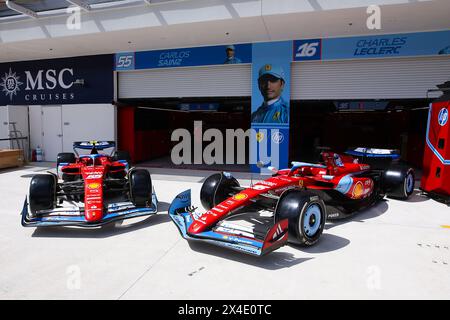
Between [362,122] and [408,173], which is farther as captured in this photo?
[362,122]

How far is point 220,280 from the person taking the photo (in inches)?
116

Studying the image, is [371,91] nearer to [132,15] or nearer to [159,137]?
[132,15]

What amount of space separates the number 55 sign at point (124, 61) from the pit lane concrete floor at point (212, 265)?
21.5 feet

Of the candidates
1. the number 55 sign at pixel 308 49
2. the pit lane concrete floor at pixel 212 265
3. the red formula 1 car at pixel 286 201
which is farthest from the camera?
the number 55 sign at pixel 308 49

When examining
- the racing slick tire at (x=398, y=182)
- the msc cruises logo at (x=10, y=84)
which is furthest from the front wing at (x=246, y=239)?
the msc cruises logo at (x=10, y=84)

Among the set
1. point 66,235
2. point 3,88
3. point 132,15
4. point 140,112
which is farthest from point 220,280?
point 3,88

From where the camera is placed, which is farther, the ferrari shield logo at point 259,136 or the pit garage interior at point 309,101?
the ferrari shield logo at point 259,136

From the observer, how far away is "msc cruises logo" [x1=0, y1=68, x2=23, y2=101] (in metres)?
11.9

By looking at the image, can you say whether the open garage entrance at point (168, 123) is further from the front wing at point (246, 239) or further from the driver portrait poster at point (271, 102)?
the front wing at point (246, 239)

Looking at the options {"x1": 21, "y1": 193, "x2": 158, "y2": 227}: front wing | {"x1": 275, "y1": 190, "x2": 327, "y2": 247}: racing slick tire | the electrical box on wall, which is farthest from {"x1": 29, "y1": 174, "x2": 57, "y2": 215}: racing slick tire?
the electrical box on wall

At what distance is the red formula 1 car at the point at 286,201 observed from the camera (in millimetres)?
3461
